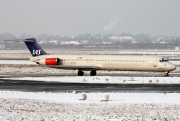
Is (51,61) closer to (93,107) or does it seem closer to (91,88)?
(91,88)

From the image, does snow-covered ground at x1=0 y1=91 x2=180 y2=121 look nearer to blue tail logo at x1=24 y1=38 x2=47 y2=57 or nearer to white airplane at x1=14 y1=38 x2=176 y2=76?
white airplane at x1=14 y1=38 x2=176 y2=76

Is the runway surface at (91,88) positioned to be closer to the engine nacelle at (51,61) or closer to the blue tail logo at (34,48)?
→ the engine nacelle at (51,61)

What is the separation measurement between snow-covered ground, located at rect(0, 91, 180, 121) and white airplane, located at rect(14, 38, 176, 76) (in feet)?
62.1

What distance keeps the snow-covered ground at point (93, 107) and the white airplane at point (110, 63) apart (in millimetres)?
18934

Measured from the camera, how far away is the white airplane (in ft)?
160

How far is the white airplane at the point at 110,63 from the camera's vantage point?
48906mm

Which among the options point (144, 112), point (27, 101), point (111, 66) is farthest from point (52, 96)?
point (111, 66)

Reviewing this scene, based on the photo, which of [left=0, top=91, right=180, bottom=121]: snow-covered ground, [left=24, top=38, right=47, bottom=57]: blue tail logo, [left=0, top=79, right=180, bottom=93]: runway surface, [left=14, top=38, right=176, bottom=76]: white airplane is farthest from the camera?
[left=24, top=38, right=47, bottom=57]: blue tail logo

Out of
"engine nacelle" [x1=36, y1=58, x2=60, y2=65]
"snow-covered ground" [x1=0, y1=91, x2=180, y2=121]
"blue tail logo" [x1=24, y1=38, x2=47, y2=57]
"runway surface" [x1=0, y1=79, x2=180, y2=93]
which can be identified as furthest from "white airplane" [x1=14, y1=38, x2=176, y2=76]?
"snow-covered ground" [x1=0, y1=91, x2=180, y2=121]

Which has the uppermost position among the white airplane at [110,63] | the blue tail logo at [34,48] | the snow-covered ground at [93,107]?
the blue tail logo at [34,48]

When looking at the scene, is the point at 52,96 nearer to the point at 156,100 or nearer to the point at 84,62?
the point at 156,100

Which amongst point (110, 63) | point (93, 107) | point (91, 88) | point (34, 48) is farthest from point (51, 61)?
point (93, 107)

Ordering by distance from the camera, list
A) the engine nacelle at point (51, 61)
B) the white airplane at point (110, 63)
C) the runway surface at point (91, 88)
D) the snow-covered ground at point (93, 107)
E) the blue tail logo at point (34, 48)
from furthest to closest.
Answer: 1. the blue tail logo at point (34, 48)
2. the engine nacelle at point (51, 61)
3. the white airplane at point (110, 63)
4. the runway surface at point (91, 88)
5. the snow-covered ground at point (93, 107)

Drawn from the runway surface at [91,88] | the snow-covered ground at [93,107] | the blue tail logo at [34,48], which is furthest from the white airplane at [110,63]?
the snow-covered ground at [93,107]
